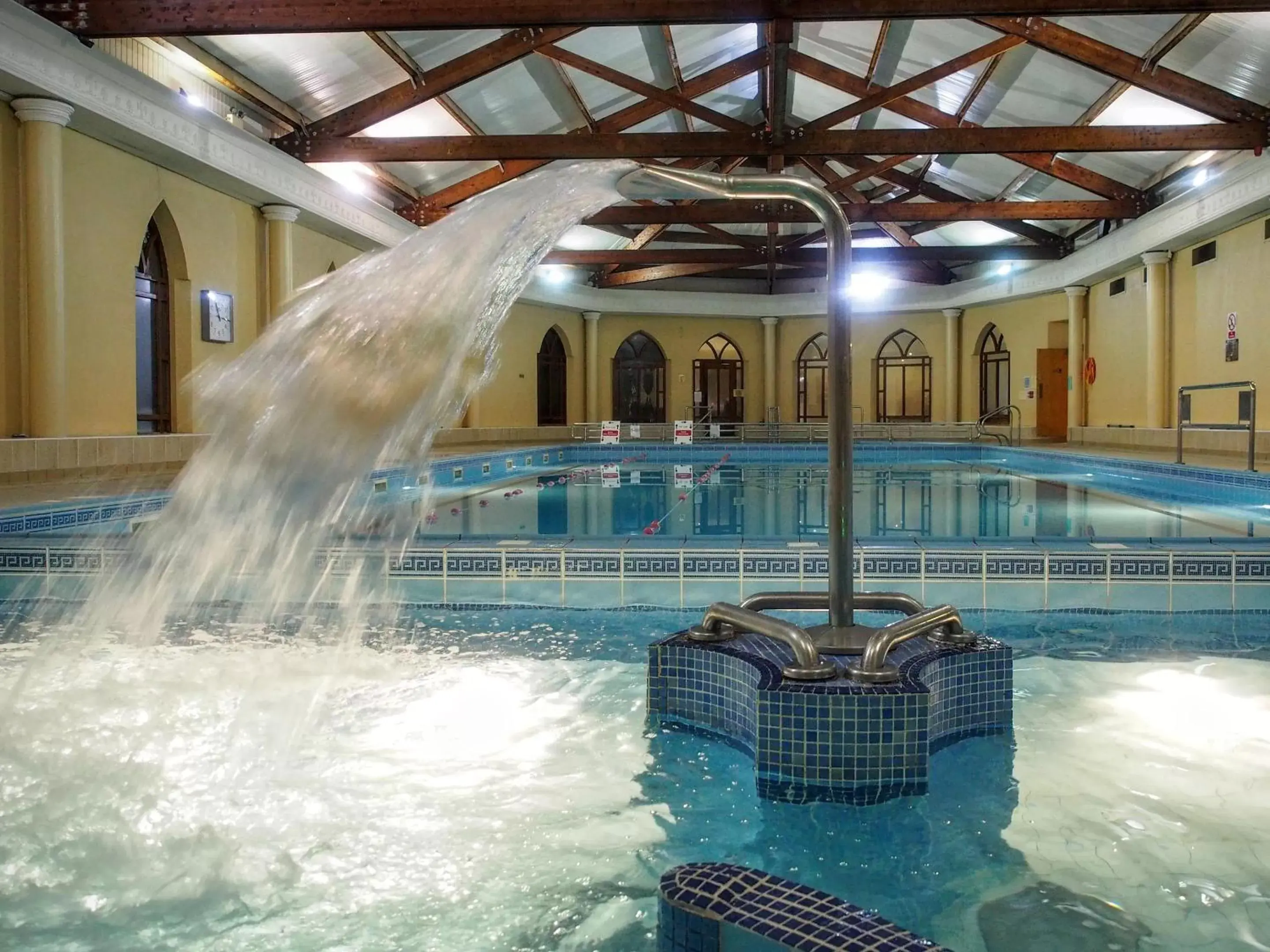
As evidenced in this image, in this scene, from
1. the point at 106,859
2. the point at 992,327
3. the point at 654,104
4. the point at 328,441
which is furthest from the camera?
the point at 992,327

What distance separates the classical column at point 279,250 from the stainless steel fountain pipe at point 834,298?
33.5ft

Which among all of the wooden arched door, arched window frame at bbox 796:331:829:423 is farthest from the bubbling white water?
arched window frame at bbox 796:331:829:423

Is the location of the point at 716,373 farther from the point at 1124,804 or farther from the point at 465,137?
the point at 1124,804

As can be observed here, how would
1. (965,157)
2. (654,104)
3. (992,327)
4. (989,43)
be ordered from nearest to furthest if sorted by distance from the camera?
(989,43) < (654,104) < (965,157) < (992,327)

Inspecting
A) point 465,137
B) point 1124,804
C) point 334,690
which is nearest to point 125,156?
point 465,137

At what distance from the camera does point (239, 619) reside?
14.1ft

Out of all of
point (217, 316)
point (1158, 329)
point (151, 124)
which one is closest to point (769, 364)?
point (1158, 329)

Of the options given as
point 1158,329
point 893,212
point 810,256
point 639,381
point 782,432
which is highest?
point 810,256

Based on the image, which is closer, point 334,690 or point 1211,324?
point 334,690

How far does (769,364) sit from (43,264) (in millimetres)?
16237

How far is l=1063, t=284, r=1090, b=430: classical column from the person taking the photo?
17.3m

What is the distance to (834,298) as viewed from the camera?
2477 millimetres

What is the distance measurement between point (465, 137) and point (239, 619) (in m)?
8.04

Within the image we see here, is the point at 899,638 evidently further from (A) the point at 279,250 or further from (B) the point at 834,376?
(A) the point at 279,250
